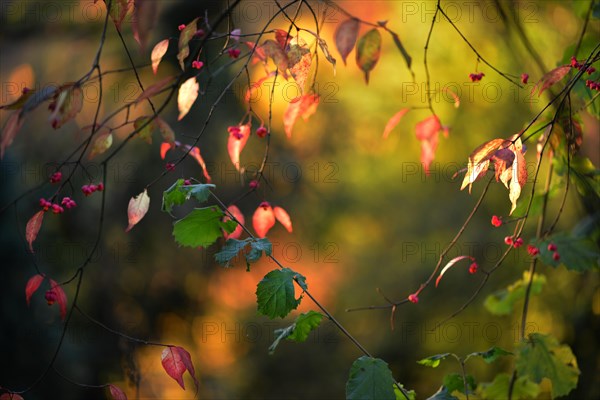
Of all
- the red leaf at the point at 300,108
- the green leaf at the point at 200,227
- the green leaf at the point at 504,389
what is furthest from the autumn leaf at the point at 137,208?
the green leaf at the point at 504,389

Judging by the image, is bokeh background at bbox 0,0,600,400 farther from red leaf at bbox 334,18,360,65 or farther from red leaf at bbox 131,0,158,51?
red leaf at bbox 131,0,158,51

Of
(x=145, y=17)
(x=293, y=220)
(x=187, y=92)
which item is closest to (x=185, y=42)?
(x=187, y=92)

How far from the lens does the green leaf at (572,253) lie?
1.51 metres

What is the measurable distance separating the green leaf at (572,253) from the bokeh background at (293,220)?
155 cm

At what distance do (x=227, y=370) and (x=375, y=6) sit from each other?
238 centimetres

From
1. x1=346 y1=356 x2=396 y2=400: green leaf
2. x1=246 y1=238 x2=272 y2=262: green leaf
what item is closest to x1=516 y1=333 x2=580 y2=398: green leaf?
x1=346 y1=356 x2=396 y2=400: green leaf

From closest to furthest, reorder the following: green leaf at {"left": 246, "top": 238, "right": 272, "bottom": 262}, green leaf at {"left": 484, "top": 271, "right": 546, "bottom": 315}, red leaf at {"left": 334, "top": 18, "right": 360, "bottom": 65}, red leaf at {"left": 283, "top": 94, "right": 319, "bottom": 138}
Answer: red leaf at {"left": 334, "top": 18, "right": 360, "bottom": 65} < green leaf at {"left": 246, "top": 238, "right": 272, "bottom": 262} < red leaf at {"left": 283, "top": 94, "right": 319, "bottom": 138} < green leaf at {"left": 484, "top": 271, "right": 546, "bottom": 315}

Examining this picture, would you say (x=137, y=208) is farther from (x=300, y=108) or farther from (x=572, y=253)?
(x=572, y=253)

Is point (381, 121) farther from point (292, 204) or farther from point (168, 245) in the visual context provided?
point (168, 245)

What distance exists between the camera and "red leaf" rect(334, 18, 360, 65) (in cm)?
87

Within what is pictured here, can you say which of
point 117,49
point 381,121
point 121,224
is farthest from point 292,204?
point 117,49

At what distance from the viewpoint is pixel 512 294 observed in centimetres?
180

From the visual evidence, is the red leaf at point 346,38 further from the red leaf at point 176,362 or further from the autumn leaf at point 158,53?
the red leaf at point 176,362

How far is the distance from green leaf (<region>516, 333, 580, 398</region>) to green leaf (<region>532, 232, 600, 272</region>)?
0.55ft
